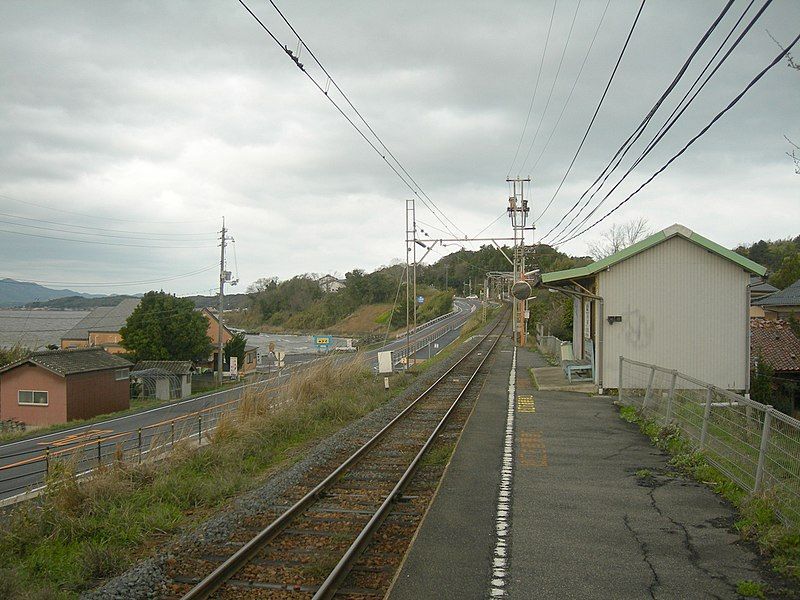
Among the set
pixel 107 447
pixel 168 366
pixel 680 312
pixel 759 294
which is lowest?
pixel 107 447

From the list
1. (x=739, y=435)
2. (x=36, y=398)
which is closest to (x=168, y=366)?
(x=36, y=398)

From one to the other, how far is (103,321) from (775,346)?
59.0 metres

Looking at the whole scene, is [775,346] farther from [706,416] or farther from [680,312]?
[706,416]

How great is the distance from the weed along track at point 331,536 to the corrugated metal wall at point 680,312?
7614mm

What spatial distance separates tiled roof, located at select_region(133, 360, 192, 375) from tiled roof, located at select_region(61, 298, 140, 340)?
19.4 m

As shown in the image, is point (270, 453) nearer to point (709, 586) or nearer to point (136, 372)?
point (709, 586)

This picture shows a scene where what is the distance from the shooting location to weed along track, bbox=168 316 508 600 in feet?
18.2

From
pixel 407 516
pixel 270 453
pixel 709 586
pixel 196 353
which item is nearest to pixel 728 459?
pixel 709 586

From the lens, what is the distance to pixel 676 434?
10.6 metres

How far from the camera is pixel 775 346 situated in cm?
2652

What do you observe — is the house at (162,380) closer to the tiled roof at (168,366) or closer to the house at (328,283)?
the tiled roof at (168,366)

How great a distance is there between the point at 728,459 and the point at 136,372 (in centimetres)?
3899

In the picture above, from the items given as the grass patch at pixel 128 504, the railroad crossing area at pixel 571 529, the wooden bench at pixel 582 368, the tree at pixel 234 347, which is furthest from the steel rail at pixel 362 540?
the tree at pixel 234 347

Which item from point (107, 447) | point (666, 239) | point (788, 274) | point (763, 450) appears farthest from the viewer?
point (788, 274)
